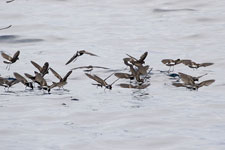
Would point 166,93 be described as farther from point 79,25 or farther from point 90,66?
point 79,25

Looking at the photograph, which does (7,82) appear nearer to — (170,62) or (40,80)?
(40,80)

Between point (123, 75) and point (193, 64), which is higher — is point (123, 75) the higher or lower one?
the lower one

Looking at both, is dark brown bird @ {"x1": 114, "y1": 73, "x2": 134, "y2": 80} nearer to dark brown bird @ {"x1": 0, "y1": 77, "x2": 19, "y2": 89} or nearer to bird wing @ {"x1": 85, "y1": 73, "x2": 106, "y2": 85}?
bird wing @ {"x1": 85, "y1": 73, "x2": 106, "y2": 85}

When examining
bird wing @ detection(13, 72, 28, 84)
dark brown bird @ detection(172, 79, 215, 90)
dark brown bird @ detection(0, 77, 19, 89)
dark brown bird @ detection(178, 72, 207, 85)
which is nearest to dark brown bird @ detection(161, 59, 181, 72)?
dark brown bird @ detection(178, 72, 207, 85)

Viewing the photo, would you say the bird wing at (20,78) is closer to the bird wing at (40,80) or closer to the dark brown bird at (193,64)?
the bird wing at (40,80)

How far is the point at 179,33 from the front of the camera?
1255 cm

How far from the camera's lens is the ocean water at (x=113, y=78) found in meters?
6.43

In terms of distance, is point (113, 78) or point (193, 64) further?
point (193, 64)

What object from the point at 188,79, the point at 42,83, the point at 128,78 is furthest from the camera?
the point at 128,78

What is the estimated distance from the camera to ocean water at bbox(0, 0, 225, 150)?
6.43 meters

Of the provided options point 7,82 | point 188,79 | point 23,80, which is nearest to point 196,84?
point 188,79

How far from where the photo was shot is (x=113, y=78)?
30.3 ft

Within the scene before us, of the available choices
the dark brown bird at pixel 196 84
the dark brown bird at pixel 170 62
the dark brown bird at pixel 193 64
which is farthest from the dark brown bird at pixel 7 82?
the dark brown bird at pixel 193 64

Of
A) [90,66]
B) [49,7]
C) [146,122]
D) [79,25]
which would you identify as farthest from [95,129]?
[49,7]
